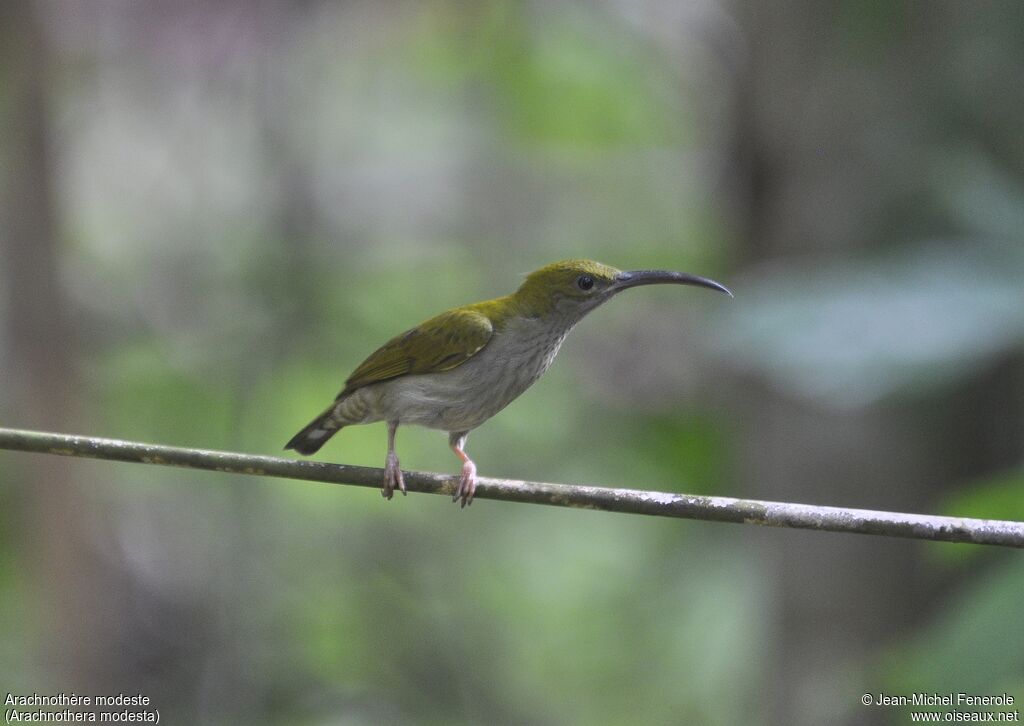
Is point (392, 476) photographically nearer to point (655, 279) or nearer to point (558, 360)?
point (655, 279)

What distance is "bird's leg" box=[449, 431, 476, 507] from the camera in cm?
270

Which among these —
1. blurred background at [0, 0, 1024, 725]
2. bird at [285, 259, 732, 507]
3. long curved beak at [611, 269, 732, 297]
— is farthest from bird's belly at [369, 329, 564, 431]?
blurred background at [0, 0, 1024, 725]

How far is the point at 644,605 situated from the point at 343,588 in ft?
6.39

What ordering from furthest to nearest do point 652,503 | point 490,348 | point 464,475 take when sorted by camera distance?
point 490,348
point 464,475
point 652,503

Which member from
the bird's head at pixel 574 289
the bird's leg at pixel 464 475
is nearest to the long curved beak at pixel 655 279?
the bird's head at pixel 574 289

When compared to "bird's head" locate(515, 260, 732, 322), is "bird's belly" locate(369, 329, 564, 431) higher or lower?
lower

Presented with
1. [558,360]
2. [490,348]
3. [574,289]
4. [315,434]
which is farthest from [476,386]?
[558,360]

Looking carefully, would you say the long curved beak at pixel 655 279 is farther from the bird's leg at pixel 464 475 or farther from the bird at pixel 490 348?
the bird's leg at pixel 464 475

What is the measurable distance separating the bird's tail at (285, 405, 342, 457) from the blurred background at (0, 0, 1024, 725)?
1.39m

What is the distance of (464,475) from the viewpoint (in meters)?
3.18

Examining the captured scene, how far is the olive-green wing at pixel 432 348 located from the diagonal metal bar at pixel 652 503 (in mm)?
1184

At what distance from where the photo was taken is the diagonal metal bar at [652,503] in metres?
2.03

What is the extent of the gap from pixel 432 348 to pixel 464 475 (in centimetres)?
43

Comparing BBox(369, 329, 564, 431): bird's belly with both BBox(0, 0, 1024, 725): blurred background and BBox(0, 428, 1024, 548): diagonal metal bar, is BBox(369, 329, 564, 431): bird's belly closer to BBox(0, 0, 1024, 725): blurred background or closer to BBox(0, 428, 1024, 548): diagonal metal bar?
BBox(0, 0, 1024, 725): blurred background
